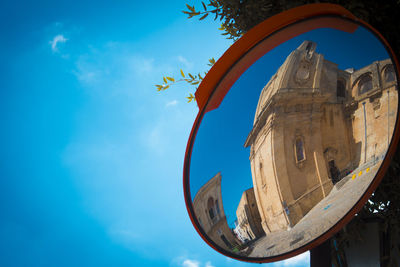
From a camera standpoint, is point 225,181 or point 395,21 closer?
point 225,181

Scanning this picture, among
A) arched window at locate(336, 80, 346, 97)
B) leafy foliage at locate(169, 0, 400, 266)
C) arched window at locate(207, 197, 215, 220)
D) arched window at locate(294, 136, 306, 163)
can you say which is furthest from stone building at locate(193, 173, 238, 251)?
leafy foliage at locate(169, 0, 400, 266)

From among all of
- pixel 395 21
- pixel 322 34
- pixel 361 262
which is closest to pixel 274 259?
pixel 322 34

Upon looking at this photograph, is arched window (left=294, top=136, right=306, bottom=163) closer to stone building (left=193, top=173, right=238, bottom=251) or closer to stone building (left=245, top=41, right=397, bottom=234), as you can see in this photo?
stone building (left=245, top=41, right=397, bottom=234)

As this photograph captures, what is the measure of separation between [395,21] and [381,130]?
0.47 meters

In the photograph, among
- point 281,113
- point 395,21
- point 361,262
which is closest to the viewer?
point 281,113

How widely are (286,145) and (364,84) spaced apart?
0.19m

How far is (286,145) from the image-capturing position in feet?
1.61

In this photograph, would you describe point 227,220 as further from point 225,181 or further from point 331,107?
point 331,107

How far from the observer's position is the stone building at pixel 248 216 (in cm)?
50

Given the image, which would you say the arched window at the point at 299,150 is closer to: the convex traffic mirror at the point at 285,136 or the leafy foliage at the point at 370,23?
the convex traffic mirror at the point at 285,136

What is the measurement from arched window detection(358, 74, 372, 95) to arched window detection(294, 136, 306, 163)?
0.48 feet

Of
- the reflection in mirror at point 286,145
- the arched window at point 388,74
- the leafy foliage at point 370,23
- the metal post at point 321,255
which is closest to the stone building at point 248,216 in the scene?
the reflection in mirror at point 286,145

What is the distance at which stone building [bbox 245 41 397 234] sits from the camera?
490 mm

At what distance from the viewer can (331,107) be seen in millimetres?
504
